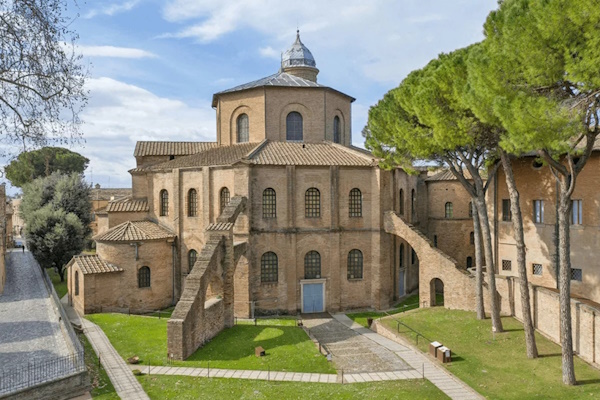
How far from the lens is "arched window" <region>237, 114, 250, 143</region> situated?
104 ft

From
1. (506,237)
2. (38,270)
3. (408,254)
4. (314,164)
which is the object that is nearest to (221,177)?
→ (314,164)

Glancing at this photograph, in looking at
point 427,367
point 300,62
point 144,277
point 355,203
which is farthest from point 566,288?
point 300,62

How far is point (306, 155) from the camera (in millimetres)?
27703

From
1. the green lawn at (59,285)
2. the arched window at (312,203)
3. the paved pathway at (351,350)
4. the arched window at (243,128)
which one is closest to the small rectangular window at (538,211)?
the paved pathway at (351,350)

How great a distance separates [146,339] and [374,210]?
1512 centimetres

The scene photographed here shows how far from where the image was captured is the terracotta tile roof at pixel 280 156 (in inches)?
1050

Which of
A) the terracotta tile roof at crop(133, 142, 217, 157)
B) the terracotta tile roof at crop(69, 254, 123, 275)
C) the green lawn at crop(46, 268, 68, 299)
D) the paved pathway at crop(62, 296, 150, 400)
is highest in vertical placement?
the terracotta tile roof at crop(133, 142, 217, 157)

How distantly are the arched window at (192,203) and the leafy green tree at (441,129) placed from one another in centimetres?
1235

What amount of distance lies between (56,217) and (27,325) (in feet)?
50.8

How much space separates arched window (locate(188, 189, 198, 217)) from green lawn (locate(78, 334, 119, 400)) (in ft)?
40.8

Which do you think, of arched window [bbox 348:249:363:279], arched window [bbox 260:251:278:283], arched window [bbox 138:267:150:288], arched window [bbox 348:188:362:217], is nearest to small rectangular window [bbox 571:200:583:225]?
arched window [bbox 348:188:362:217]

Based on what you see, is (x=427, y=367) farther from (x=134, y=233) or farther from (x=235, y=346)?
(x=134, y=233)

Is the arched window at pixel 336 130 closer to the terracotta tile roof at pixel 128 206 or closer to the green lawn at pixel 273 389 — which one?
the terracotta tile roof at pixel 128 206

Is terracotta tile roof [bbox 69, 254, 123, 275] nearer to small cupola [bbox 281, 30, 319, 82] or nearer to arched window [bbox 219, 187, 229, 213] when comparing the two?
arched window [bbox 219, 187, 229, 213]
